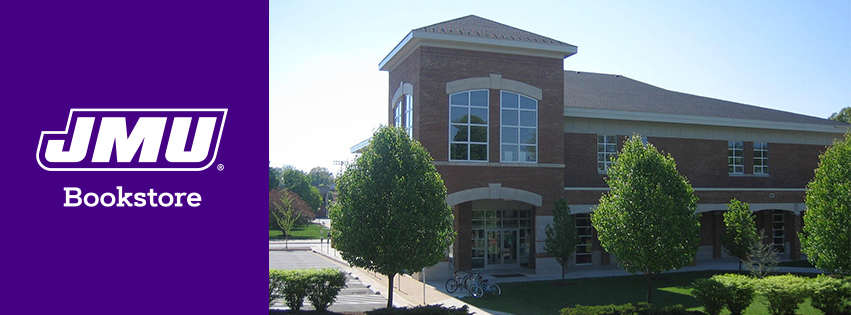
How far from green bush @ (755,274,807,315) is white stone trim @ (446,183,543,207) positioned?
1096 centimetres

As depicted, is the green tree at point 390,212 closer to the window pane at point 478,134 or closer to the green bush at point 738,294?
the green bush at point 738,294

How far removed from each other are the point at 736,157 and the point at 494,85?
635 inches

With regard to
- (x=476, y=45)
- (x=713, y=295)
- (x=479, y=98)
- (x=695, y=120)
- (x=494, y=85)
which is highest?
Result: (x=476, y=45)

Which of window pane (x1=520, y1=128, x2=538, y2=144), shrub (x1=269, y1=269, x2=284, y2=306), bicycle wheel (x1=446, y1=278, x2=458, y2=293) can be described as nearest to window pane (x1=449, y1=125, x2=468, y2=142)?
window pane (x1=520, y1=128, x2=538, y2=144)

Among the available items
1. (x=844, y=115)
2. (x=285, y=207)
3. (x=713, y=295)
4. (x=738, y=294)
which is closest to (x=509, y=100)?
(x=713, y=295)

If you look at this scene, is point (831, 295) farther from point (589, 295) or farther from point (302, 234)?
point (302, 234)

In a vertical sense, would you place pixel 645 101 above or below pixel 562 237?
above

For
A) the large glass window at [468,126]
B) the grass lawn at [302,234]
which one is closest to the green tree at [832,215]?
the large glass window at [468,126]

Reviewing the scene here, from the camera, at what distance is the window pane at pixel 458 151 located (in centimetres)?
2483

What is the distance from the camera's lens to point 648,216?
1727cm

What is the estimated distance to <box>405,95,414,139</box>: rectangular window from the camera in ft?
83.7

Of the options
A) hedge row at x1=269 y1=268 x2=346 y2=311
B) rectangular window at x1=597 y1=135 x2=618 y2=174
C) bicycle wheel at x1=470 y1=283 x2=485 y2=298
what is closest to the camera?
hedge row at x1=269 y1=268 x2=346 y2=311

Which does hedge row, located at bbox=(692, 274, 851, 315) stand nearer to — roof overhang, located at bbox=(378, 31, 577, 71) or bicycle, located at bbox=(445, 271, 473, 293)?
bicycle, located at bbox=(445, 271, 473, 293)
